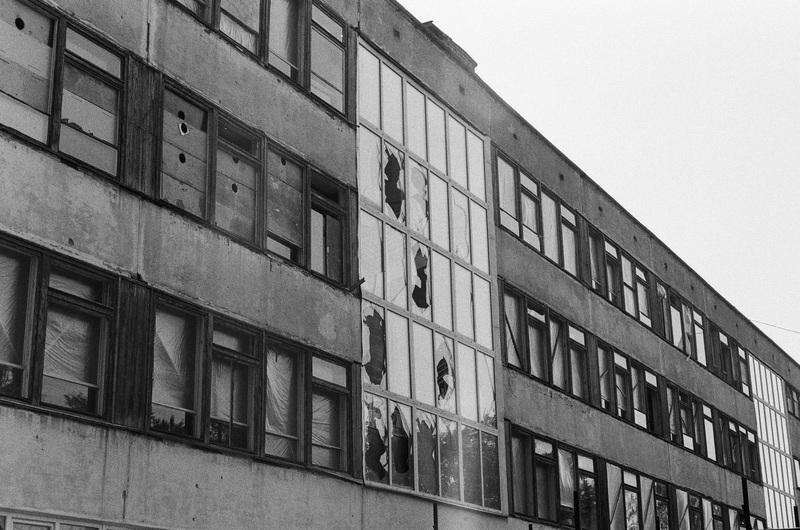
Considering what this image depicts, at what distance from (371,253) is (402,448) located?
12.1 ft

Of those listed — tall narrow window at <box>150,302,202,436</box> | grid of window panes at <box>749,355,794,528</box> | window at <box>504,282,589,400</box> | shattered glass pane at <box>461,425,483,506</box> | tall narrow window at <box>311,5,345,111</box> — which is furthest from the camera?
grid of window panes at <box>749,355,794,528</box>

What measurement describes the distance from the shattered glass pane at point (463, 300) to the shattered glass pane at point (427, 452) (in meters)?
2.79

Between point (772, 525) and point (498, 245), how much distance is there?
947 inches

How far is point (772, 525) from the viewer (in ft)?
157

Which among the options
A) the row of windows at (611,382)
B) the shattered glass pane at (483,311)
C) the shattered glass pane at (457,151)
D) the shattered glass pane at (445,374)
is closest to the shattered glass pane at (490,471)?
the shattered glass pane at (445,374)

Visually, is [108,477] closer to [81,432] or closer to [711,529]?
[81,432]

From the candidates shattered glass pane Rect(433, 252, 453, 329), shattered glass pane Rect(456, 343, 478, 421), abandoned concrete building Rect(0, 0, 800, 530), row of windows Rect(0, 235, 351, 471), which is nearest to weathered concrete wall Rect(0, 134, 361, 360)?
abandoned concrete building Rect(0, 0, 800, 530)

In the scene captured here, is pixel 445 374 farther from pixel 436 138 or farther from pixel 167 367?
pixel 167 367

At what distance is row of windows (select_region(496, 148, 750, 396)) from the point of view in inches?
1240

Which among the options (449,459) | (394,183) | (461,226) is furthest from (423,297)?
(449,459)

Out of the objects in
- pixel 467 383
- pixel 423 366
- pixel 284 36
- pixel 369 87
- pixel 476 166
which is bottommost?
pixel 423 366

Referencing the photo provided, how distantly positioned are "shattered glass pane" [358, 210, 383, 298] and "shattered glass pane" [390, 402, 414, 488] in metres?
2.25

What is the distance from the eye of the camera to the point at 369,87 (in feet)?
81.9

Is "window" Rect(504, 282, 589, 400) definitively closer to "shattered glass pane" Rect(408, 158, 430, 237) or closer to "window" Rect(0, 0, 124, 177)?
"shattered glass pane" Rect(408, 158, 430, 237)
